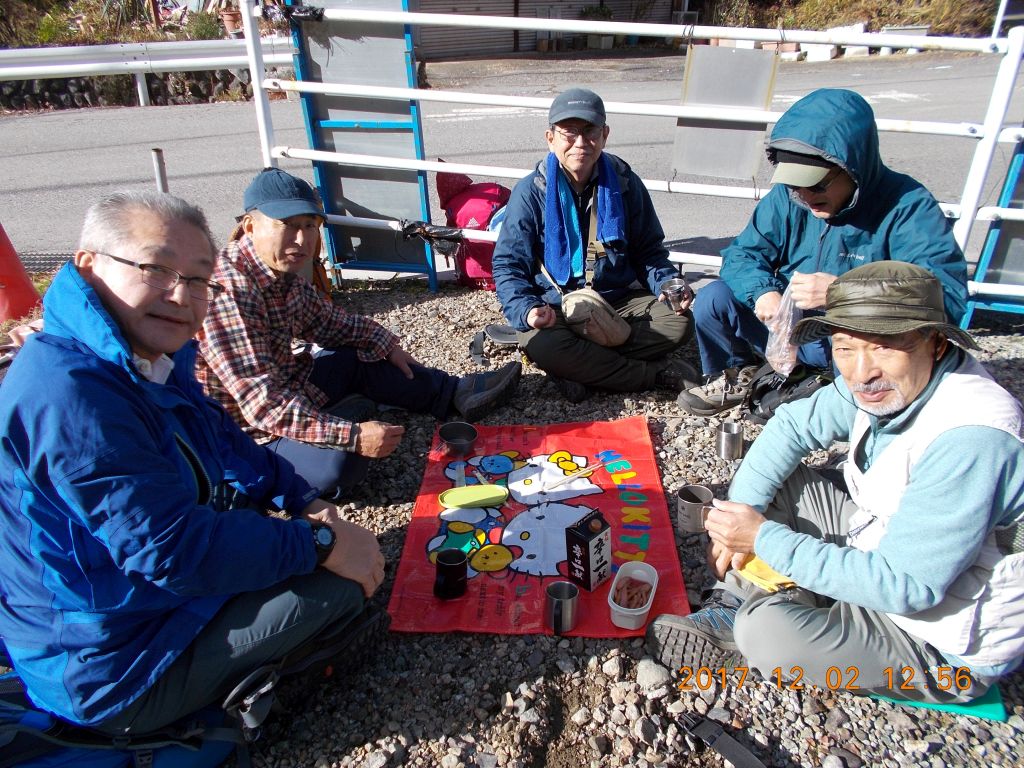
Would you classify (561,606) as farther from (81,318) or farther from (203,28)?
(203,28)

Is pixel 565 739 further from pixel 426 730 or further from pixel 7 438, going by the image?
pixel 7 438

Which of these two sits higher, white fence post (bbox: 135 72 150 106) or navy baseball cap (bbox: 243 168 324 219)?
navy baseball cap (bbox: 243 168 324 219)

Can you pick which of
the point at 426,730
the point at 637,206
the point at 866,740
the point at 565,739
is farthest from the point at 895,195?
the point at 426,730

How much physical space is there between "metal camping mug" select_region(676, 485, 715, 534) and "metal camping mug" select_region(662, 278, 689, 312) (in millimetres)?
1273

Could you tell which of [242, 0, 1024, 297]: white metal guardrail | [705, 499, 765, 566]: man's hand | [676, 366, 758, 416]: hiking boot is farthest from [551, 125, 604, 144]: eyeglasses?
[705, 499, 765, 566]: man's hand

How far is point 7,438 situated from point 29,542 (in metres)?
0.27

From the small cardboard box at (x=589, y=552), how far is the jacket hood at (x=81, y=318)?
156 cm

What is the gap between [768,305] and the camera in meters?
3.38

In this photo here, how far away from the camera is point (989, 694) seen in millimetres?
2184

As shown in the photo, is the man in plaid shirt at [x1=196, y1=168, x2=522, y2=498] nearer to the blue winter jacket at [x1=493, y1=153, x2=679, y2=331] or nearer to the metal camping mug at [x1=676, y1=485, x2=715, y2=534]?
the blue winter jacket at [x1=493, y1=153, x2=679, y2=331]

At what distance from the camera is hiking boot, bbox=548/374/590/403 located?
13.0ft

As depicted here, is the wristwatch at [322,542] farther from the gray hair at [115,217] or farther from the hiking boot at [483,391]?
the hiking boot at [483,391]

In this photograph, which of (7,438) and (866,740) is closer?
(7,438)

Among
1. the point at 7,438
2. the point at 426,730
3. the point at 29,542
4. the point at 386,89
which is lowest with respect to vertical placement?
the point at 426,730
